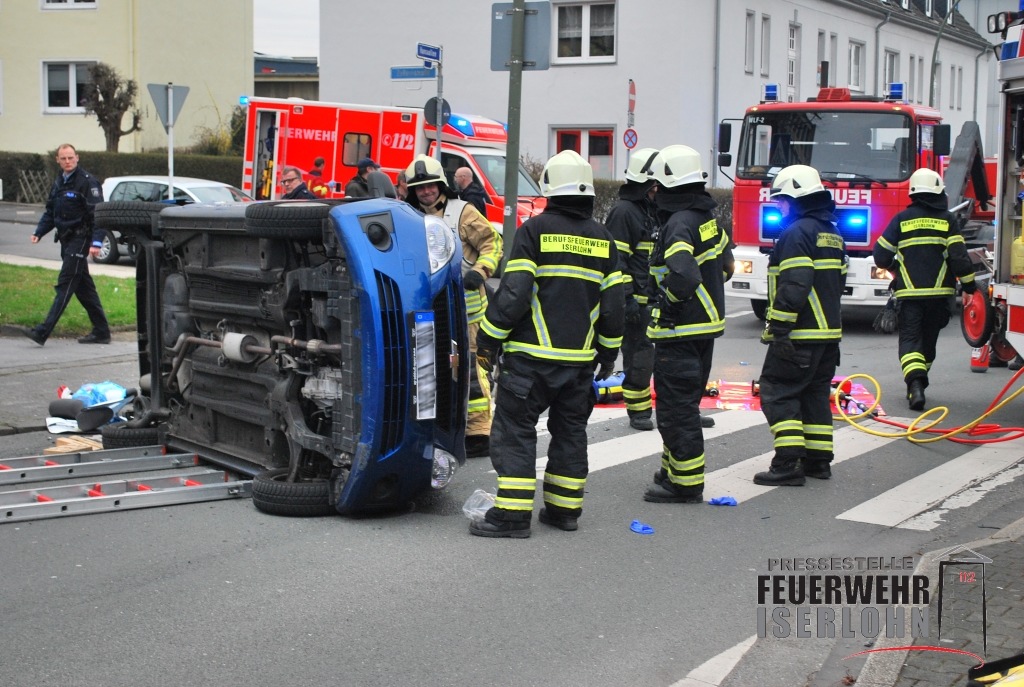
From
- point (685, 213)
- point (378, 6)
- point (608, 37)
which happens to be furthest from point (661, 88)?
point (685, 213)

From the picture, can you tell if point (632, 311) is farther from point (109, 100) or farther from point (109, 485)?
point (109, 100)

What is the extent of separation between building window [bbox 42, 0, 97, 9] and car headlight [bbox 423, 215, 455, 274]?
35.7 m

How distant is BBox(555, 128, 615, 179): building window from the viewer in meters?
33.7

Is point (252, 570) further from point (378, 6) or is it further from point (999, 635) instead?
point (378, 6)

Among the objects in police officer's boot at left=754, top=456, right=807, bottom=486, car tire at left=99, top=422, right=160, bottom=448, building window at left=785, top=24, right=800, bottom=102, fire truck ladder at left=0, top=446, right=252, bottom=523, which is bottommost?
police officer's boot at left=754, top=456, right=807, bottom=486

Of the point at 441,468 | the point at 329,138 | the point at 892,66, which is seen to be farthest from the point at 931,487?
the point at 892,66

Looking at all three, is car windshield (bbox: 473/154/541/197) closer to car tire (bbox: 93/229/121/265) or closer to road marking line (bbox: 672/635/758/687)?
car tire (bbox: 93/229/121/265)

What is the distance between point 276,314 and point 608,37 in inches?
1104

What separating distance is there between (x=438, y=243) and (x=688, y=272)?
151 cm

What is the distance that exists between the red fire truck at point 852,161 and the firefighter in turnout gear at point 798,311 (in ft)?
24.5

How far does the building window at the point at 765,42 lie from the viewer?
36031 mm

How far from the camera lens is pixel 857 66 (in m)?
42.4

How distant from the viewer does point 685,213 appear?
287 inches

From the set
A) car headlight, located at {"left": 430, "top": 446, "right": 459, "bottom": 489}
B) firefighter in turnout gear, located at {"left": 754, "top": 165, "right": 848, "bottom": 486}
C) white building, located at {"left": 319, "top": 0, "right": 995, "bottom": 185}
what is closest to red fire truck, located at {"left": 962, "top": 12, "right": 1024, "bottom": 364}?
firefighter in turnout gear, located at {"left": 754, "top": 165, "right": 848, "bottom": 486}
